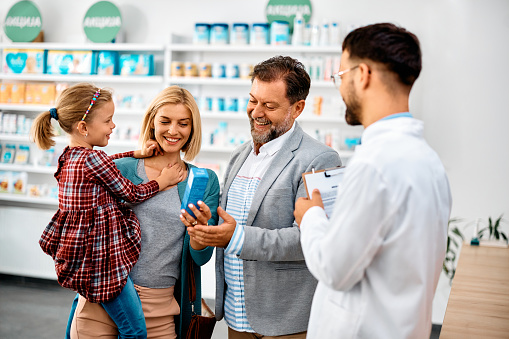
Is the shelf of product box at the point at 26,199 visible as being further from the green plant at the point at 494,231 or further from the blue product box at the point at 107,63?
the green plant at the point at 494,231

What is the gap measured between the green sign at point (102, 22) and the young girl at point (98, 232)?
3860mm

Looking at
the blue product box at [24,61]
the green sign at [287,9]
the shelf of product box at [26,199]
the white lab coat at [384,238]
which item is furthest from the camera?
the blue product box at [24,61]

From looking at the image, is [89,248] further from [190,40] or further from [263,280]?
[190,40]

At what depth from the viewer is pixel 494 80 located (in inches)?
198

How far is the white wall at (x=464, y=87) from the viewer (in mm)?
5016

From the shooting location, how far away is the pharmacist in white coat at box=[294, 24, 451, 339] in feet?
4.09

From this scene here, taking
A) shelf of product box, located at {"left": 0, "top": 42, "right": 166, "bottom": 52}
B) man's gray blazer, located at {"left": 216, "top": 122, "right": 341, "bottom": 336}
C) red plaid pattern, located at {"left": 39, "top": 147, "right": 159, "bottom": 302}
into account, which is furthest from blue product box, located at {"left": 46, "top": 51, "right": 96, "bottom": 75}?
man's gray blazer, located at {"left": 216, "top": 122, "right": 341, "bottom": 336}

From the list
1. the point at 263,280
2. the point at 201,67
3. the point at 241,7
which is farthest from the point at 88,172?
the point at 241,7

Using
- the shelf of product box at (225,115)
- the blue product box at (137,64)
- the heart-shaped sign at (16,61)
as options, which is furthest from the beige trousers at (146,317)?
the heart-shaped sign at (16,61)

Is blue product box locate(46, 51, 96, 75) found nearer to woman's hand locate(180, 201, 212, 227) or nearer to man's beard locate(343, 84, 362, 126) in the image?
woman's hand locate(180, 201, 212, 227)

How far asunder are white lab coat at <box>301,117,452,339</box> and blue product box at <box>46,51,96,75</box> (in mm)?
4986

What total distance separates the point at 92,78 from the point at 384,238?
5105 millimetres

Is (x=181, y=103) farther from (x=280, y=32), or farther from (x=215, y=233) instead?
(x=280, y=32)

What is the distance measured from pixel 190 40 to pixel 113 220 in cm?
412
